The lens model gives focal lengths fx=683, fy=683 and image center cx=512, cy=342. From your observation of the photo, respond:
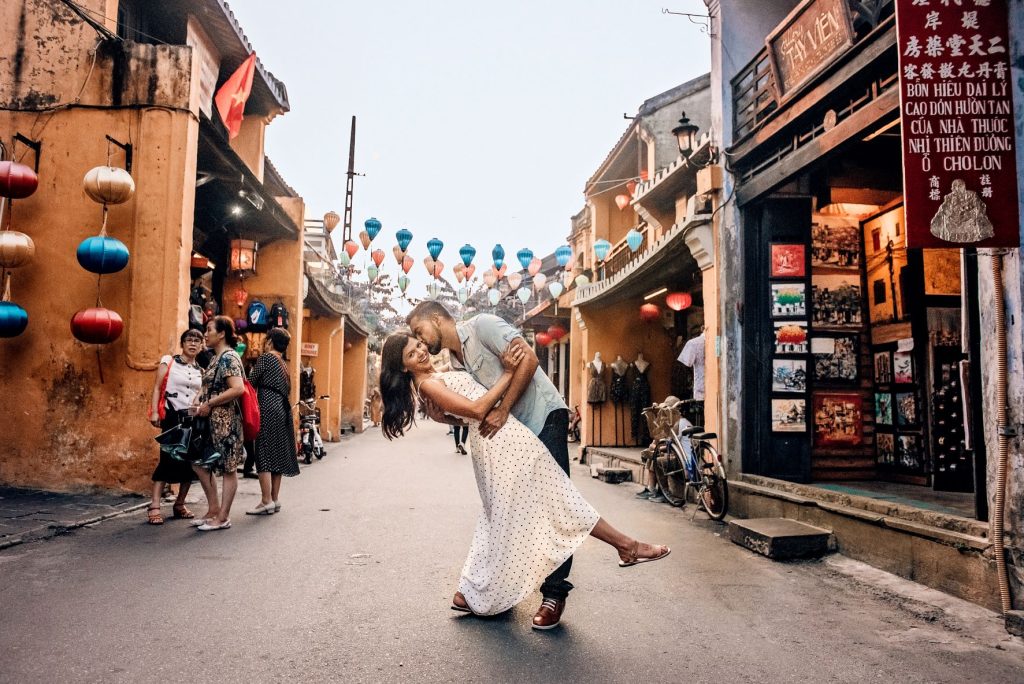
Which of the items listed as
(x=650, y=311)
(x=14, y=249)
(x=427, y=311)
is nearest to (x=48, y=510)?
(x=14, y=249)

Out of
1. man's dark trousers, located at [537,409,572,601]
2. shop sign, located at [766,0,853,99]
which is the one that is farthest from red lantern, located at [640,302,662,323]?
man's dark trousers, located at [537,409,572,601]

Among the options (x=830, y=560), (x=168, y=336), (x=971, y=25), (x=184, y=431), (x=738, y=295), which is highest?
(x=971, y=25)

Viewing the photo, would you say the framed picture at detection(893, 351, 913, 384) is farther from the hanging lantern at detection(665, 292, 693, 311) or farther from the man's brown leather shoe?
the man's brown leather shoe

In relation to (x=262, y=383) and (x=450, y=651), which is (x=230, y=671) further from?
(x=262, y=383)

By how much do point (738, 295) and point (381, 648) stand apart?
19.5ft

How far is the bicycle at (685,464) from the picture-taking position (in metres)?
7.50

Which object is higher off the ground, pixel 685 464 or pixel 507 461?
pixel 507 461

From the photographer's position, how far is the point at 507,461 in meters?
3.53

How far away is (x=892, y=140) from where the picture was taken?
7.04 m

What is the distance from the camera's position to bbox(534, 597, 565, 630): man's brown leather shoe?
11.5 ft

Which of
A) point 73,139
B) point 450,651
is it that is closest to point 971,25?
point 450,651

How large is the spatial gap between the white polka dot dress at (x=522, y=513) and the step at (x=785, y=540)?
Answer: 8.76ft

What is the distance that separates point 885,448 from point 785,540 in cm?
340

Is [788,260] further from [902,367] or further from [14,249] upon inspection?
[14,249]
